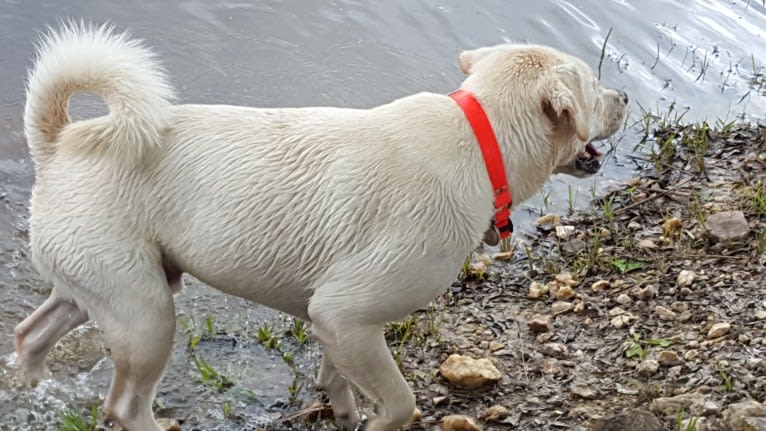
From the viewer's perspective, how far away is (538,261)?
597 cm

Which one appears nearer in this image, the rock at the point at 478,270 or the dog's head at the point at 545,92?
the dog's head at the point at 545,92

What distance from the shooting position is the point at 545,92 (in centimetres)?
380

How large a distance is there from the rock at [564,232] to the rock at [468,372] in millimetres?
1683

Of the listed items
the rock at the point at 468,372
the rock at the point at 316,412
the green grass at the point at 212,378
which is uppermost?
the rock at the point at 468,372

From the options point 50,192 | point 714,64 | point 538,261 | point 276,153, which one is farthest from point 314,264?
point 714,64

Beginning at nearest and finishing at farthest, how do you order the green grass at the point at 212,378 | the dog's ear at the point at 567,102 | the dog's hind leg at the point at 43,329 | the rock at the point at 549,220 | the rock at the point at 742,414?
the dog's ear at the point at 567,102 < the rock at the point at 742,414 < the dog's hind leg at the point at 43,329 < the green grass at the point at 212,378 < the rock at the point at 549,220

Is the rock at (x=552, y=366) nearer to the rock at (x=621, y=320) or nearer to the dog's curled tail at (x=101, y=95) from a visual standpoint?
the rock at (x=621, y=320)

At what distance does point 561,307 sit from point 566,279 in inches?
12.3

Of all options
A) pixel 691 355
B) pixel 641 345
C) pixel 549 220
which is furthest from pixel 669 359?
pixel 549 220

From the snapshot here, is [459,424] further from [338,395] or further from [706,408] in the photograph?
[706,408]

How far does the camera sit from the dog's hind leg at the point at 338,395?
4344 mm

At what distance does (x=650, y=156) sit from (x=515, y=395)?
3.40 meters

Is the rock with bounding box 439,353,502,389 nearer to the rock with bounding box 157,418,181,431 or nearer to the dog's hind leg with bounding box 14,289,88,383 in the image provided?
the rock with bounding box 157,418,181,431

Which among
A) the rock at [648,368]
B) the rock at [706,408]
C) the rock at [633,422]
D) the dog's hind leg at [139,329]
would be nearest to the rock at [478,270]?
the rock at [648,368]
